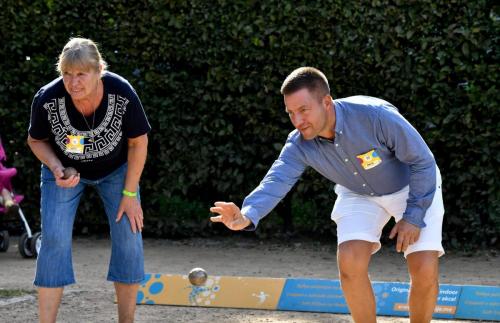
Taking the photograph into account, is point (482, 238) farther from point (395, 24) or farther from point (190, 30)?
point (190, 30)

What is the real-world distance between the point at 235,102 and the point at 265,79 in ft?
1.28

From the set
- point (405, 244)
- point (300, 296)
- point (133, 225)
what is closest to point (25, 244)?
point (300, 296)

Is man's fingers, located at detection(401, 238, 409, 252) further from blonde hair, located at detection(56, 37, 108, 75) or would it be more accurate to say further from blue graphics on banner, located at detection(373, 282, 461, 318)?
blonde hair, located at detection(56, 37, 108, 75)

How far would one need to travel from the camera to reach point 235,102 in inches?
324

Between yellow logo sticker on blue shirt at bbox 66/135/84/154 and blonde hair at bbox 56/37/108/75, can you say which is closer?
blonde hair at bbox 56/37/108/75

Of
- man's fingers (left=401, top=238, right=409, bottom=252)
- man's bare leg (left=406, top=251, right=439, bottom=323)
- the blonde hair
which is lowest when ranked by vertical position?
man's bare leg (left=406, top=251, right=439, bottom=323)

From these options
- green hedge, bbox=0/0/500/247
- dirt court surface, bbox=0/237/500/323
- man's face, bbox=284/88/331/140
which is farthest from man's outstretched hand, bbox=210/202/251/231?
green hedge, bbox=0/0/500/247

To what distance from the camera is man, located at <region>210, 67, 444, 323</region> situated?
455 cm

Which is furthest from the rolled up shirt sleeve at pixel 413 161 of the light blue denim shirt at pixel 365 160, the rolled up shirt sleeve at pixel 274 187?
the rolled up shirt sleeve at pixel 274 187

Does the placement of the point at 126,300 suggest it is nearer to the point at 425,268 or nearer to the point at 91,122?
the point at 91,122

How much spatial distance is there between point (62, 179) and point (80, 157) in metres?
0.18

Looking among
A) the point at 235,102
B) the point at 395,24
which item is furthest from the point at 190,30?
the point at 395,24

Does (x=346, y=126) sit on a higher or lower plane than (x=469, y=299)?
higher

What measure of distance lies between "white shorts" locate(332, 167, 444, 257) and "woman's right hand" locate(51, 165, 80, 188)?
4.77 feet
